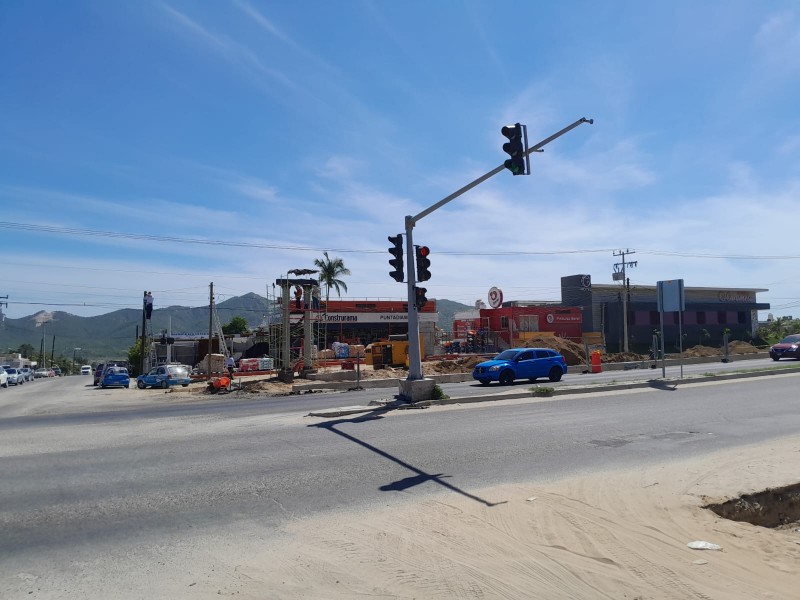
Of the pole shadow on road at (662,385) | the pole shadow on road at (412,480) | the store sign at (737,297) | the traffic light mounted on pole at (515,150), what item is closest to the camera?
the pole shadow on road at (412,480)

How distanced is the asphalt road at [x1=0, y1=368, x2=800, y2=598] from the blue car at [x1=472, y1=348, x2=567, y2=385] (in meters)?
7.74

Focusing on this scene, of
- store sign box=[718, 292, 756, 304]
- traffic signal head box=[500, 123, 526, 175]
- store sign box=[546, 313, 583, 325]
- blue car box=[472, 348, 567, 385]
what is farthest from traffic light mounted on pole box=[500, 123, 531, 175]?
store sign box=[718, 292, 756, 304]

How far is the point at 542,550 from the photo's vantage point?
20.2 ft

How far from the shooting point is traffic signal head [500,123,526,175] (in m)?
14.4

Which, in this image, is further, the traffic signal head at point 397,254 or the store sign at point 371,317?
the store sign at point 371,317

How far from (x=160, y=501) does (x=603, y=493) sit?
5.70m

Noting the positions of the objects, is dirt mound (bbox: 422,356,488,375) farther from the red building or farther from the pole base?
the pole base

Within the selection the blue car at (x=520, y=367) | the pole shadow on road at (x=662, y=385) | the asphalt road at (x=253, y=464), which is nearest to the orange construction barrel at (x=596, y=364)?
the blue car at (x=520, y=367)

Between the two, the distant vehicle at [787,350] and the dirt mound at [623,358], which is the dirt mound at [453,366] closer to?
the dirt mound at [623,358]

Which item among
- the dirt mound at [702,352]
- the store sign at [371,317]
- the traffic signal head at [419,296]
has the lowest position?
the dirt mound at [702,352]

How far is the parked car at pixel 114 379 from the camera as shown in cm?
4788

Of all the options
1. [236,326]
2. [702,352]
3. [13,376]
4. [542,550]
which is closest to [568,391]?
[542,550]

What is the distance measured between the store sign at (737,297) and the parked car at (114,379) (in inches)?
2575

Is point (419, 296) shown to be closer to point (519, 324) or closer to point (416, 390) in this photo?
point (416, 390)
